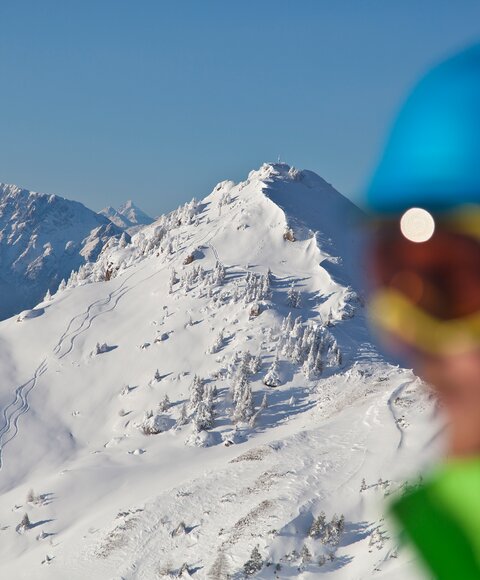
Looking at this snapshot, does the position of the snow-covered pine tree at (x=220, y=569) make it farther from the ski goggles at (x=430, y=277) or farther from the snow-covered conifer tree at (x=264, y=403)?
the ski goggles at (x=430, y=277)

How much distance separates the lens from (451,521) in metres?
1.99

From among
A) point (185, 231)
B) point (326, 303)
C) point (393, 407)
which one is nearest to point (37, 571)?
point (393, 407)

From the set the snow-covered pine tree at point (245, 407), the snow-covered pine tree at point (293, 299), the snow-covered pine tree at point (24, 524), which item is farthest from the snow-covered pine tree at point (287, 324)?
the snow-covered pine tree at point (24, 524)

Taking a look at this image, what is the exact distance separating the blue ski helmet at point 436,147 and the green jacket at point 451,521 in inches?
39.7

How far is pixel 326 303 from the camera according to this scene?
61.7m

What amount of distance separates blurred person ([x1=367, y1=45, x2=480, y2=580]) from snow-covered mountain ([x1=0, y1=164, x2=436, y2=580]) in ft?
0.92

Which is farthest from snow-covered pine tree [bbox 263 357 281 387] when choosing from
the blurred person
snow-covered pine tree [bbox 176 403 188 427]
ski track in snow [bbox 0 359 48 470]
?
the blurred person

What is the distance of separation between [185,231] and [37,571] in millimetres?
61450

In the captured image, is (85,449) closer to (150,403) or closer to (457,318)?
(150,403)

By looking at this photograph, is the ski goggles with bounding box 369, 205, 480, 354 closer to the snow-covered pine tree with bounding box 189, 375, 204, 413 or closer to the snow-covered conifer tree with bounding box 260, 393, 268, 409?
the snow-covered conifer tree with bounding box 260, 393, 268, 409

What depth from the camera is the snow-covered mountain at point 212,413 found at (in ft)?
88.0

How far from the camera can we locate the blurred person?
6.40 ft

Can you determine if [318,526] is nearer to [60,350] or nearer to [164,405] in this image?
[164,405]

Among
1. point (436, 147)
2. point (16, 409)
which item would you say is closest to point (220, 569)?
point (436, 147)
